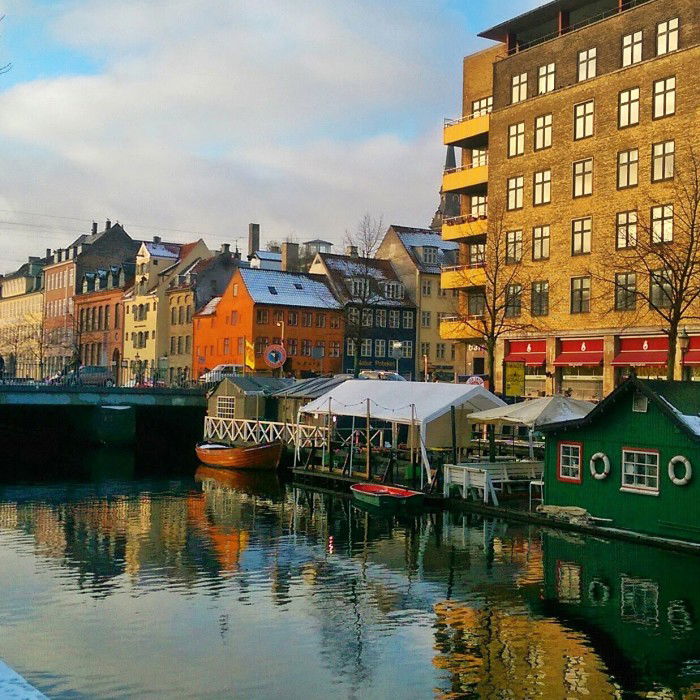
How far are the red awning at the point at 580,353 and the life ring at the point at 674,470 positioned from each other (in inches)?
1077

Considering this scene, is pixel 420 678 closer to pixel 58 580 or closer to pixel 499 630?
pixel 499 630

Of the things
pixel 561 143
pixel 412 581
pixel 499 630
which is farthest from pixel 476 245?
pixel 499 630

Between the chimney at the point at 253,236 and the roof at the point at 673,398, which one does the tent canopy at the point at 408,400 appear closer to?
the roof at the point at 673,398

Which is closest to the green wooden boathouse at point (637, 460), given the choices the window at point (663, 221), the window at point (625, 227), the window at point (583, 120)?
the window at point (663, 221)

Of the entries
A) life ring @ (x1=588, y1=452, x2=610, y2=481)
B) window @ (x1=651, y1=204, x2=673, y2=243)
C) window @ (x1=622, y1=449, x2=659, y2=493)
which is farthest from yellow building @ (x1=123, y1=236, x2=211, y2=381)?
window @ (x1=622, y1=449, x2=659, y2=493)

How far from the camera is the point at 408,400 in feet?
137

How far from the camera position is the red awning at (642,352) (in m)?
51.9

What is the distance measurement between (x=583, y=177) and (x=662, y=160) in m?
5.61

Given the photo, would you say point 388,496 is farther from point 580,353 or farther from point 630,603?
point 580,353

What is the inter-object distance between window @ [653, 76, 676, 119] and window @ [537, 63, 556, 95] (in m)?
8.31

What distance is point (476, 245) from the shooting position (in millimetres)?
67250

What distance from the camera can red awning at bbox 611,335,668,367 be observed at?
51.9m

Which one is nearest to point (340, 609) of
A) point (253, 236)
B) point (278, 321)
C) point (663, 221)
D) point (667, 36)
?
point (663, 221)

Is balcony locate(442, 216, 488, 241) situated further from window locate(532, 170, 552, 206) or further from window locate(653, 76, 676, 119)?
window locate(653, 76, 676, 119)
